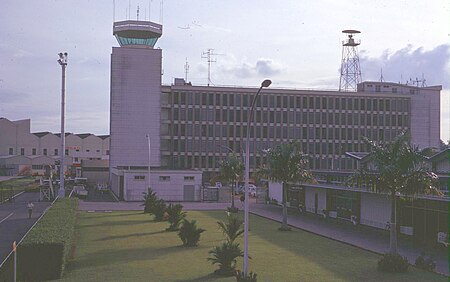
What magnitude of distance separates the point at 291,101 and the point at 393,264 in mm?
99246

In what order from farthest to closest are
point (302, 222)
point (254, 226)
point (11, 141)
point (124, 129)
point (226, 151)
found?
1. point (11, 141)
2. point (226, 151)
3. point (124, 129)
4. point (302, 222)
5. point (254, 226)

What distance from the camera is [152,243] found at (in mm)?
40375

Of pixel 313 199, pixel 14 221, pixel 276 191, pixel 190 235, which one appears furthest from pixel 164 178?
pixel 190 235

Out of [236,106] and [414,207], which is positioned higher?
[236,106]

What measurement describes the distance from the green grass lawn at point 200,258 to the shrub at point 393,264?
15.3 inches

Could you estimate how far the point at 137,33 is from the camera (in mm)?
122562

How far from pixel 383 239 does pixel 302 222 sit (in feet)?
44.7

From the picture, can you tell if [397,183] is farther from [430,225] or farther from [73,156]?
[73,156]

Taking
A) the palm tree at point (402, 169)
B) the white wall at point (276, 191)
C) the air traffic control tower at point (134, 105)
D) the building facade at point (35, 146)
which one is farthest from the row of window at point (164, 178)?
the building facade at point (35, 146)

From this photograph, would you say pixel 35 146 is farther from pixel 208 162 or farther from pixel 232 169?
pixel 232 169

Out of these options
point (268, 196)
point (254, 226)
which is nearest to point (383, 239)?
point (254, 226)

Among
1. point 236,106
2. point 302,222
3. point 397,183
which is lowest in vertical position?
point 302,222

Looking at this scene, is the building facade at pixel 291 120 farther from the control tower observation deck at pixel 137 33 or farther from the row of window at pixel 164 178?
the row of window at pixel 164 178

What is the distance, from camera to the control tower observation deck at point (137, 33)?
12177 cm
